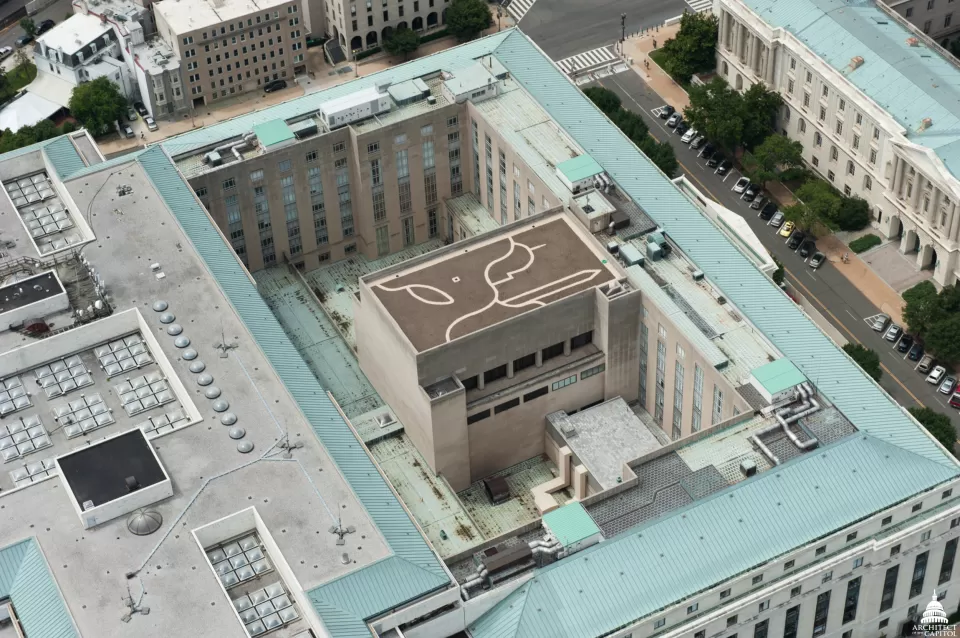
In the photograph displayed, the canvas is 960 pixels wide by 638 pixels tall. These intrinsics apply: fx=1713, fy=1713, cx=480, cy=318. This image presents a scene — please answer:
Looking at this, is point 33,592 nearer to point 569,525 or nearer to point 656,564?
point 569,525

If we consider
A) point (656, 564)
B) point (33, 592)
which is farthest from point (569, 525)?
point (33, 592)

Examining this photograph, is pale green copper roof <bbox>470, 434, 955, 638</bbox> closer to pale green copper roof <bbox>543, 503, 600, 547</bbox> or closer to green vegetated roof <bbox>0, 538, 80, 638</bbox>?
pale green copper roof <bbox>543, 503, 600, 547</bbox>

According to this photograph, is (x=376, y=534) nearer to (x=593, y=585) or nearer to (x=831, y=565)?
(x=593, y=585)

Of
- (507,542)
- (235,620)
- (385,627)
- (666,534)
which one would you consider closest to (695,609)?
Result: (666,534)

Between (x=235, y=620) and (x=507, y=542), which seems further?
(x=507, y=542)

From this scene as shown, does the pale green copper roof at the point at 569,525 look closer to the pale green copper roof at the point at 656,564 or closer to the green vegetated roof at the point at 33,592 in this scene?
the pale green copper roof at the point at 656,564
